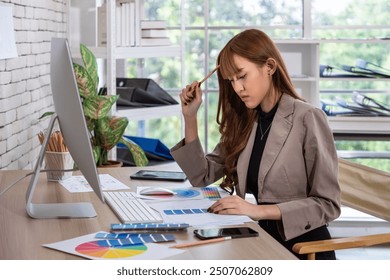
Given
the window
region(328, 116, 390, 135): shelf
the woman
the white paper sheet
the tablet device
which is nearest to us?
the woman

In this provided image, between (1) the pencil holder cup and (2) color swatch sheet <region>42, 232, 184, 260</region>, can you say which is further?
(1) the pencil holder cup

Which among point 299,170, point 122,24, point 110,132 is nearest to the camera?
point 299,170

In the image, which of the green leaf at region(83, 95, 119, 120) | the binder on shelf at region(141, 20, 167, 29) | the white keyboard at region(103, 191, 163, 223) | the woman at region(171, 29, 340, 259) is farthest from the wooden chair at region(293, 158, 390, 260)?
the binder on shelf at region(141, 20, 167, 29)

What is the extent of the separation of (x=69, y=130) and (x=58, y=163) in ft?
1.91

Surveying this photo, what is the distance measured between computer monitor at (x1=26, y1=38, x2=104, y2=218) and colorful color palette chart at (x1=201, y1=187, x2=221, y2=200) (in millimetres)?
383

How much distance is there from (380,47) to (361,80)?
401 mm

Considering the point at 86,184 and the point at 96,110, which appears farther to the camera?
the point at 96,110

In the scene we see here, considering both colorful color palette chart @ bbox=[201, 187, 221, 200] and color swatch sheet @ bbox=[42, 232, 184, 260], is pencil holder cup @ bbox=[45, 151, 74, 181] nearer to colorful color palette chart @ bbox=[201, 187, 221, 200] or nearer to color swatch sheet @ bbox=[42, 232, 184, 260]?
colorful color palette chart @ bbox=[201, 187, 221, 200]

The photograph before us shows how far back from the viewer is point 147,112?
434 centimetres

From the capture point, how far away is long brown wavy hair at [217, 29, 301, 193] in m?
2.34

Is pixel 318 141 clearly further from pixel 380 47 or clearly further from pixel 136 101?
pixel 380 47

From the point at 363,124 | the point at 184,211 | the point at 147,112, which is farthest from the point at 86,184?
the point at 363,124

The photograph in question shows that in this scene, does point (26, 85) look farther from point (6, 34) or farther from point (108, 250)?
point (108, 250)
